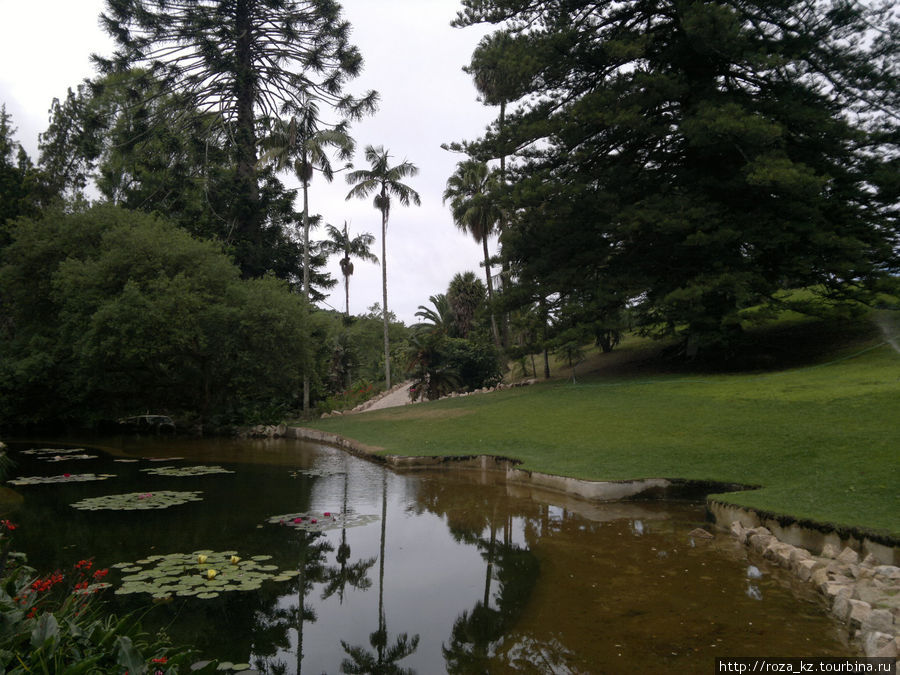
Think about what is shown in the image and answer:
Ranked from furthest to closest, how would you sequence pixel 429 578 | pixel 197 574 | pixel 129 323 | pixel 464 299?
pixel 464 299 < pixel 129 323 < pixel 429 578 < pixel 197 574

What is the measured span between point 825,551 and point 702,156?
17.4 metres

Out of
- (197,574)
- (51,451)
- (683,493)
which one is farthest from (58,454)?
(683,493)

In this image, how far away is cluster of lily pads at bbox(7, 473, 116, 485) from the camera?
11.9 m

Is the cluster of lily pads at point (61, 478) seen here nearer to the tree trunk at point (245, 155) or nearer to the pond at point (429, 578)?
the pond at point (429, 578)

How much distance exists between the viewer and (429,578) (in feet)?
22.6

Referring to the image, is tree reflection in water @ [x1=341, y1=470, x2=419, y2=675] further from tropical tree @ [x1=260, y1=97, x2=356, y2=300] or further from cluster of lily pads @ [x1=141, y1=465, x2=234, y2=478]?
tropical tree @ [x1=260, y1=97, x2=356, y2=300]

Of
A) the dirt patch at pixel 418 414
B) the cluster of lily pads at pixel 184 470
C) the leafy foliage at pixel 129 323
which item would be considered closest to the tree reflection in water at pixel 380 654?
the cluster of lily pads at pixel 184 470

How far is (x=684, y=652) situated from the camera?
15.5 ft

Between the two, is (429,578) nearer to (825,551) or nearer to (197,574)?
(197,574)

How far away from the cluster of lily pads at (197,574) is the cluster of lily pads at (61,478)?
6637 mm

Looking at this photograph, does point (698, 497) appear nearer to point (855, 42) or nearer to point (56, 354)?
point (855, 42)

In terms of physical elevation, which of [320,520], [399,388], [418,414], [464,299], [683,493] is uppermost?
[464,299]

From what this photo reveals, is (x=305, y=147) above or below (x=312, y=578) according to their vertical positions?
above

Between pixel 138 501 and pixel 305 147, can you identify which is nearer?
pixel 138 501
